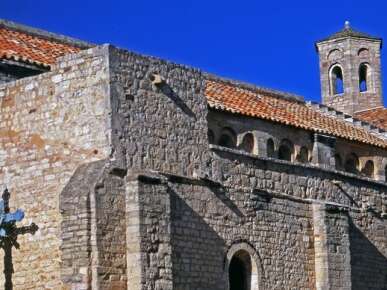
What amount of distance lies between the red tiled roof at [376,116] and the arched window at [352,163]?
6.76 m

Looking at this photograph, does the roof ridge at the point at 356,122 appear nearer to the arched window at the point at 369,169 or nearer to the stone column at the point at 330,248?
the arched window at the point at 369,169

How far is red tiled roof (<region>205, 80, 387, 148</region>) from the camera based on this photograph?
33.6 m

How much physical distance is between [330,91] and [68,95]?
25354 mm

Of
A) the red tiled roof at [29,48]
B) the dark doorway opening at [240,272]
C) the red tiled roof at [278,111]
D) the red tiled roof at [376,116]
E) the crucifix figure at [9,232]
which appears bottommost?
the dark doorway opening at [240,272]

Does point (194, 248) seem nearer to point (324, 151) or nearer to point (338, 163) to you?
point (324, 151)

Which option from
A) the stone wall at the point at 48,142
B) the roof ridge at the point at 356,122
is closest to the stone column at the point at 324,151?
the roof ridge at the point at 356,122

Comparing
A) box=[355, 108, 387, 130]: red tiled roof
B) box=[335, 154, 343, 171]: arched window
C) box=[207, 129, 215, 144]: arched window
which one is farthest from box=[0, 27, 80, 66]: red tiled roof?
box=[355, 108, 387, 130]: red tiled roof

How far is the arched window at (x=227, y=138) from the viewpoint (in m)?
32.6

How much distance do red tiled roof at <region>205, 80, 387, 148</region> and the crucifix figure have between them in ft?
21.6

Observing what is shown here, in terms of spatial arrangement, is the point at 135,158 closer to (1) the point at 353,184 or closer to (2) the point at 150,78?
(2) the point at 150,78

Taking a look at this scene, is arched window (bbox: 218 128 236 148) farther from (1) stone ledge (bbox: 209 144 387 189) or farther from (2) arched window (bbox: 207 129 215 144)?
(1) stone ledge (bbox: 209 144 387 189)

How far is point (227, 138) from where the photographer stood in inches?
1289

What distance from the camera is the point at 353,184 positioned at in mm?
34219

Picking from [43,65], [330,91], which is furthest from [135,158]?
[330,91]
